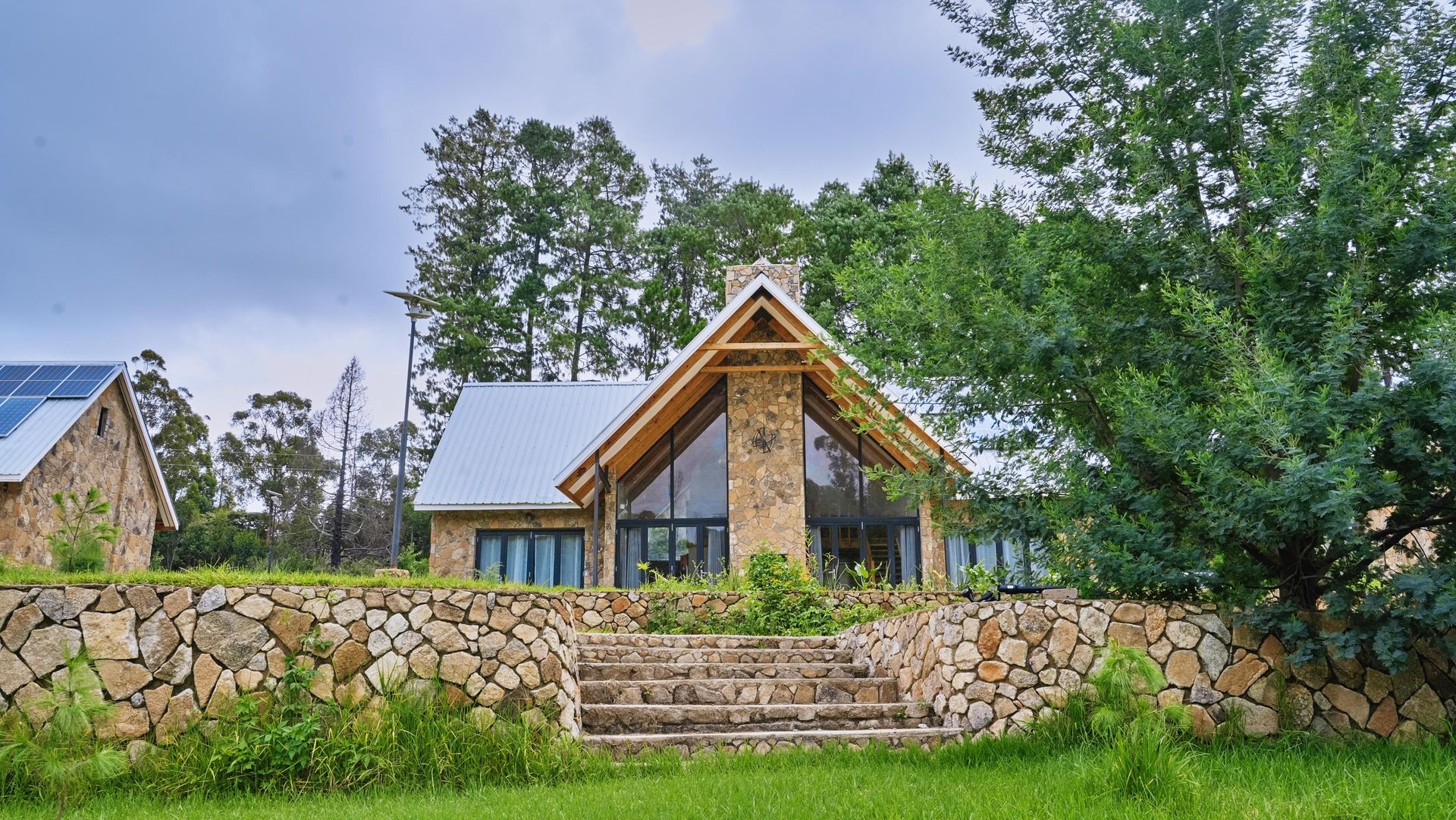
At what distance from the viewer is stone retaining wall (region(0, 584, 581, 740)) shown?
6.04 metres

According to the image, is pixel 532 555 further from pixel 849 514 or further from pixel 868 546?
pixel 868 546

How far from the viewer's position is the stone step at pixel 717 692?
780 centimetres

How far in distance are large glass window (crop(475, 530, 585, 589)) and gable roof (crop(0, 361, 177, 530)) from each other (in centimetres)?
706

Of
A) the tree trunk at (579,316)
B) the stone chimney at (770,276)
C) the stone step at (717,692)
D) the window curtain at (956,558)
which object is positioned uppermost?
the tree trunk at (579,316)

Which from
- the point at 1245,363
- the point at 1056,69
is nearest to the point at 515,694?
the point at 1245,363

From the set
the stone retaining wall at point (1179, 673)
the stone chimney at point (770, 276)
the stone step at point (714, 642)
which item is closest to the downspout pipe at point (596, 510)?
the stone step at point (714, 642)

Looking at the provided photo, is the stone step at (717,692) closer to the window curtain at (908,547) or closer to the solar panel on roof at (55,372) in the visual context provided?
the window curtain at (908,547)

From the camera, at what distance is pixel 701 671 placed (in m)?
8.59

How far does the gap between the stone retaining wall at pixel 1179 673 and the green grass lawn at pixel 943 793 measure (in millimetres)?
395

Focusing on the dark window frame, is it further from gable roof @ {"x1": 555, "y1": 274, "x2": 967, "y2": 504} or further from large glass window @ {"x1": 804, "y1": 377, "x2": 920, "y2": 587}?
large glass window @ {"x1": 804, "y1": 377, "x2": 920, "y2": 587}

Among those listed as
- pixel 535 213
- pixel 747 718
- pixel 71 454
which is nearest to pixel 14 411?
pixel 71 454

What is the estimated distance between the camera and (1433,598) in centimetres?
538

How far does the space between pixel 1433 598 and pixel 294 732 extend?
6.78 metres

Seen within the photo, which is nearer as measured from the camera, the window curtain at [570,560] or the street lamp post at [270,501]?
the window curtain at [570,560]
